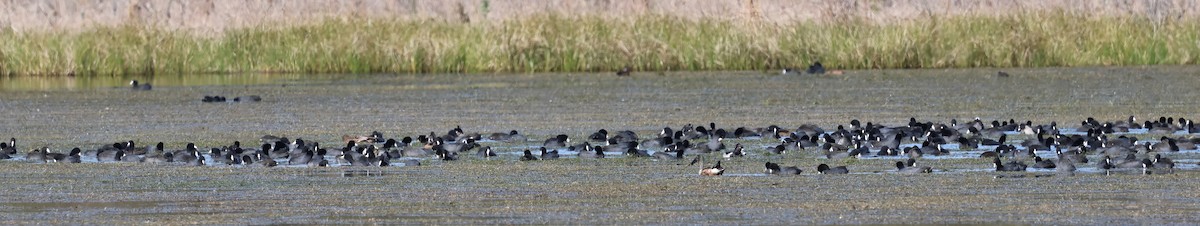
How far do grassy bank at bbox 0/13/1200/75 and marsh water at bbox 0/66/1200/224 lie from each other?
2686mm

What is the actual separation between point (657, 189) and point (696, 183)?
0.31 m

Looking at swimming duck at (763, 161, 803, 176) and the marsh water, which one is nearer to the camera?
the marsh water

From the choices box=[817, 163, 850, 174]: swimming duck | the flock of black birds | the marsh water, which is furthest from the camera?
the flock of black birds

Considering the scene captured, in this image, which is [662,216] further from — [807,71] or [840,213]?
[807,71]

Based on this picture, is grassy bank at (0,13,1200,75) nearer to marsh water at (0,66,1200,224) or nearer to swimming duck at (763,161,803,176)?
marsh water at (0,66,1200,224)

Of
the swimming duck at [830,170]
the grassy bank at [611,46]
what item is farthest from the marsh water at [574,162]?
the grassy bank at [611,46]

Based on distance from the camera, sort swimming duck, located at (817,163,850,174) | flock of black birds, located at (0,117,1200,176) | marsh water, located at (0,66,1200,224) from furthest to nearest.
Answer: flock of black birds, located at (0,117,1200,176) → swimming duck, located at (817,163,850,174) → marsh water, located at (0,66,1200,224)

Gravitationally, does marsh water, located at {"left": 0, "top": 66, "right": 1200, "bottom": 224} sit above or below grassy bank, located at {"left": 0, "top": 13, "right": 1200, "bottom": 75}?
below

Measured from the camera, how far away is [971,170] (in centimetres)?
970

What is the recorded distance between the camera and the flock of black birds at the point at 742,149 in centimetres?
995

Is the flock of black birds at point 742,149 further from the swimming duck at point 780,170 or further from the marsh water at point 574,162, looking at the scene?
the marsh water at point 574,162

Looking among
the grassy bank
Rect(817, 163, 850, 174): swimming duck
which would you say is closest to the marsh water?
Rect(817, 163, 850, 174): swimming duck

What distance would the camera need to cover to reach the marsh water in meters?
7.91

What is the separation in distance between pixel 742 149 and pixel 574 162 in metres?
0.97
